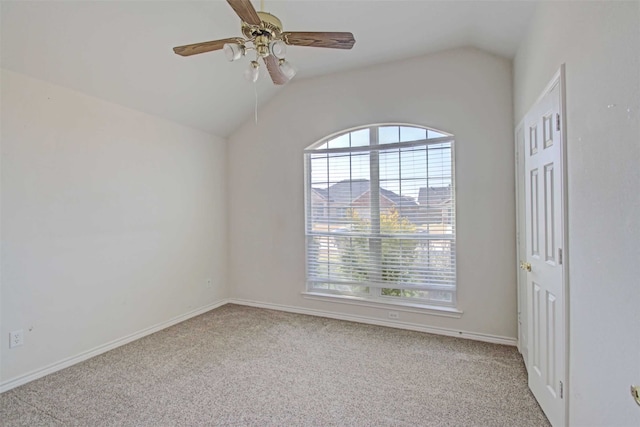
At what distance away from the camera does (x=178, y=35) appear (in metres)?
2.73

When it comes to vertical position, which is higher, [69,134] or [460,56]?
[460,56]

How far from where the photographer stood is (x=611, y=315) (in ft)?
4.00

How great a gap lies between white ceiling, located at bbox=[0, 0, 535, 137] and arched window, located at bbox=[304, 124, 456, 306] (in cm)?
94

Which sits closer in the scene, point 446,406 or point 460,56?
point 446,406

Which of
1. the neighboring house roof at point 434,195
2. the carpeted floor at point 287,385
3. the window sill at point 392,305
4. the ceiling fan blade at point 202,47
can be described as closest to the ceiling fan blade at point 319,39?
the ceiling fan blade at point 202,47

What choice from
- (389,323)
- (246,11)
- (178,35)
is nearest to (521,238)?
(389,323)

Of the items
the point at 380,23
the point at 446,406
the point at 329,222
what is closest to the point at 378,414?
the point at 446,406

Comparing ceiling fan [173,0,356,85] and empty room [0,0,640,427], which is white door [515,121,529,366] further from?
ceiling fan [173,0,356,85]

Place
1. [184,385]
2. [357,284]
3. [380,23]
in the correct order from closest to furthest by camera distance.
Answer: [184,385], [380,23], [357,284]

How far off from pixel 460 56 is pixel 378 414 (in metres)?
3.38

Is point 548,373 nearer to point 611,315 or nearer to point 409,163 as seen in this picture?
point 611,315

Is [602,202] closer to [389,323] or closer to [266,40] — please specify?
[266,40]

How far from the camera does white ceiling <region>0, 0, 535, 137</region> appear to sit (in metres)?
2.28

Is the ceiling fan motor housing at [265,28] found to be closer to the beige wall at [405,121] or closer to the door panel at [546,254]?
the door panel at [546,254]
